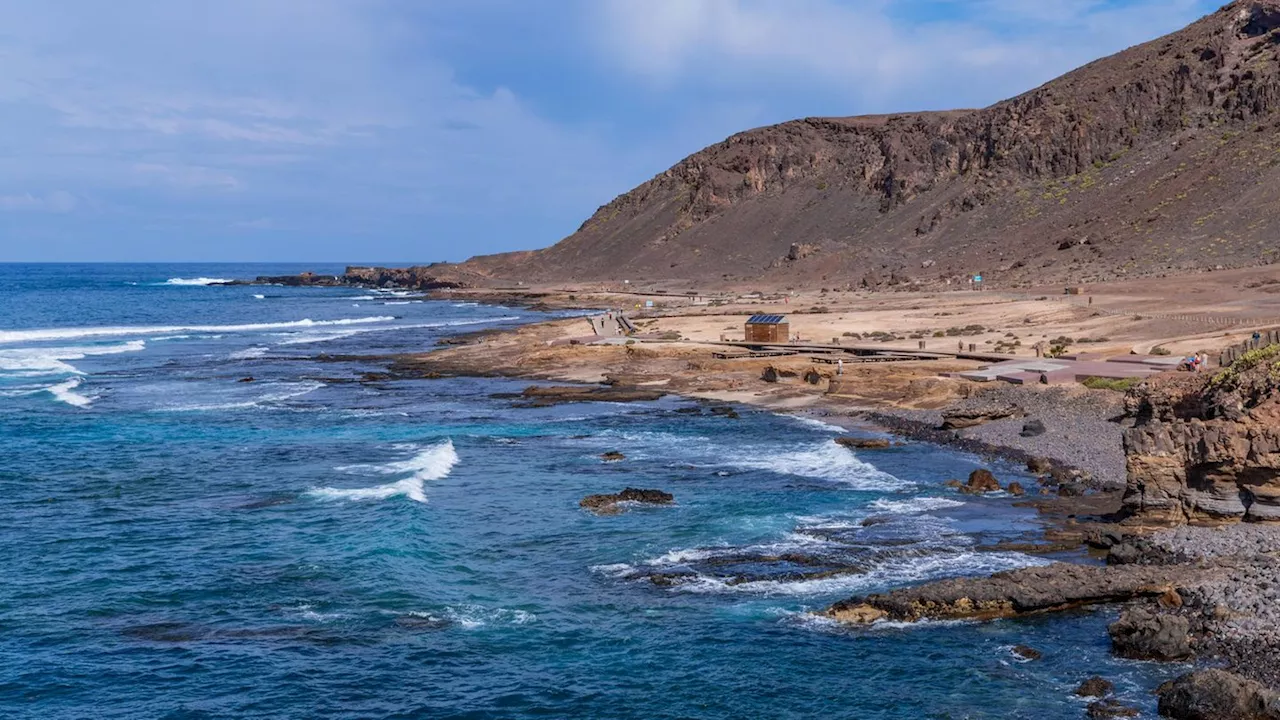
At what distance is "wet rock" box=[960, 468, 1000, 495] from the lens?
99.8 feet

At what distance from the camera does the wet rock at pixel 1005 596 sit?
20.8 meters

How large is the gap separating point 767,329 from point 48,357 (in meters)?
46.8

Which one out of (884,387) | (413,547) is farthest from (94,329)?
(413,547)

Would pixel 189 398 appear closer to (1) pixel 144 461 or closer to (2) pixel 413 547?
(1) pixel 144 461

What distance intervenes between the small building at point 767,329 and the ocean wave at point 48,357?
3728 centimetres

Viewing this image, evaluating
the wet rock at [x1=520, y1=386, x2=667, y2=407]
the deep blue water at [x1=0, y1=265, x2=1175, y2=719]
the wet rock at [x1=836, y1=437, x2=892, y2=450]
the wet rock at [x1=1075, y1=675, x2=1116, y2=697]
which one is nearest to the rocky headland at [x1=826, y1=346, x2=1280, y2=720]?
the deep blue water at [x1=0, y1=265, x2=1175, y2=719]

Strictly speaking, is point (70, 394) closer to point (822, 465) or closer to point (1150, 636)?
point (822, 465)

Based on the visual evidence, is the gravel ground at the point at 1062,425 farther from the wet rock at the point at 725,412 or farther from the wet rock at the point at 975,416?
the wet rock at the point at 725,412

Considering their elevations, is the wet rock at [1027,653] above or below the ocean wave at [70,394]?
above

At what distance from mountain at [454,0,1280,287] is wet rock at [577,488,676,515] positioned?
63.8 m

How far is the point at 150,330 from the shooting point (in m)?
102

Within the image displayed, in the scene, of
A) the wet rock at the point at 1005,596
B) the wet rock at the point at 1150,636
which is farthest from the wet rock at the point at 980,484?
the wet rock at the point at 1150,636

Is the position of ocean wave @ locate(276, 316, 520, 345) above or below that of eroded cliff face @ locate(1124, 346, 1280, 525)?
below

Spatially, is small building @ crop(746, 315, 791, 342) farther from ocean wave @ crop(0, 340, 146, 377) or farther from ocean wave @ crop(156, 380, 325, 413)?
ocean wave @ crop(0, 340, 146, 377)
